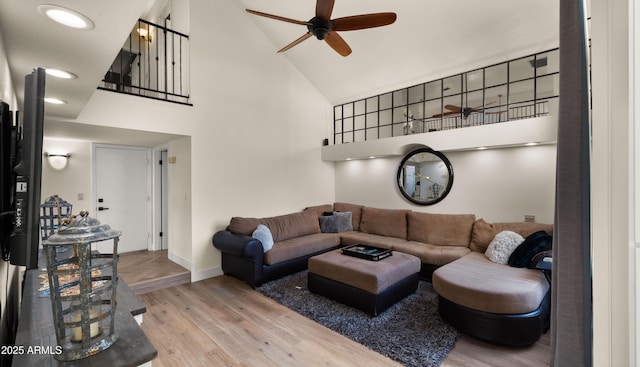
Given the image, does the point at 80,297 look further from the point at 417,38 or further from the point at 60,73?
the point at 417,38

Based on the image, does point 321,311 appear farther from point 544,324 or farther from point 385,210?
point 385,210

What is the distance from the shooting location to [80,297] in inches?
40.0

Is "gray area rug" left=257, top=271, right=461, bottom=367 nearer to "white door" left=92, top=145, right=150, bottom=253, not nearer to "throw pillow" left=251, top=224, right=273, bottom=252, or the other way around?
"throw pillow" left=251, top=224, right=273, bottom=252

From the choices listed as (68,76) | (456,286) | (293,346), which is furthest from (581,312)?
(68,76)

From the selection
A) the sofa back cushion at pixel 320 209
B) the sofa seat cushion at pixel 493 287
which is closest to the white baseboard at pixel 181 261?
the sofa back cushion at pixel 320 209

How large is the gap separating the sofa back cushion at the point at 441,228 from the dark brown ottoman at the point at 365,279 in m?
1.03

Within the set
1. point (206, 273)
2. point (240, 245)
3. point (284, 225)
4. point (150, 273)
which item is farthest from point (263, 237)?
point (150, 273)

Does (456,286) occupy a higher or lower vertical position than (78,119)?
lower

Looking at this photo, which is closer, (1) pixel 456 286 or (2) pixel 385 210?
(1) pixel 456 286

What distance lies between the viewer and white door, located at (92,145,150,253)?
473cm

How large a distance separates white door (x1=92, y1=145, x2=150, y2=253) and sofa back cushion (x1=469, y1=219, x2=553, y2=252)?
5631 mm

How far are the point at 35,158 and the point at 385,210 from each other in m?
4.67

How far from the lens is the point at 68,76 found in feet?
5.83

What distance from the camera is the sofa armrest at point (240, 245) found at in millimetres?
3678
